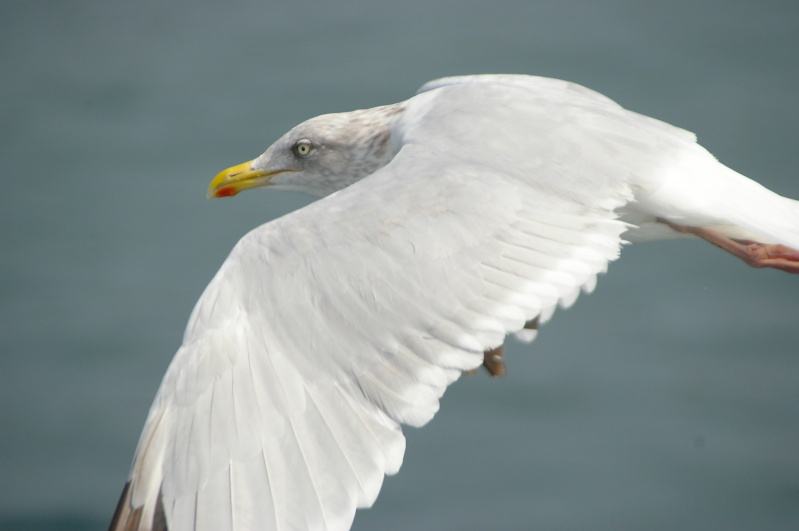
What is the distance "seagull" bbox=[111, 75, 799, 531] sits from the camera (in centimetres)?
196

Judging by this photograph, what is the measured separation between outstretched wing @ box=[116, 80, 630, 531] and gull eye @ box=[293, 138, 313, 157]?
3.04 feet

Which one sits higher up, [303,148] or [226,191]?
[303,148]

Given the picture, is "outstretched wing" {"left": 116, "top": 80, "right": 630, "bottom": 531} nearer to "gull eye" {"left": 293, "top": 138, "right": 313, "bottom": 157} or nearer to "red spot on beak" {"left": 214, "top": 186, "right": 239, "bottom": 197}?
"gull eye" {"left": 293, "top": 138, "right": 313, "bottom": 157}

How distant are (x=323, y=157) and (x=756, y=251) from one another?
4.28 ft

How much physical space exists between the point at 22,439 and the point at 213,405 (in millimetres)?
2368

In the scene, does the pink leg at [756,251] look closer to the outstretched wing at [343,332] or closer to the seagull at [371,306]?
the seagull at [371,306]

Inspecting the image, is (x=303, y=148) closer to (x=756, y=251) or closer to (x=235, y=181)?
(x=235, y=181)

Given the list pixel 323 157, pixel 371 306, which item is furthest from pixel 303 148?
pixel 371 306

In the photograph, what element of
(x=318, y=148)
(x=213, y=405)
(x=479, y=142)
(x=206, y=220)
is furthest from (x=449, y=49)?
(x=213, y=405)

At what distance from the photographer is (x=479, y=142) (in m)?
2.43

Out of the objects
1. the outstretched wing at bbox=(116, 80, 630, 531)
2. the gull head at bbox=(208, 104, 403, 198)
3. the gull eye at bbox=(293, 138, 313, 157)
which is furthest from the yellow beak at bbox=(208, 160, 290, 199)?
the outstretched wing at bbox=(116, 80, 630, 531)

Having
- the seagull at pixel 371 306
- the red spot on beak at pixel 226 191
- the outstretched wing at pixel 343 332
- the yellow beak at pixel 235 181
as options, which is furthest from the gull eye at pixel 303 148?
the outstretched wing at pixel 343 332

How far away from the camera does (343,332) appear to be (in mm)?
2062

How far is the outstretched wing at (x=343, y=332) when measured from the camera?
1.95 m
